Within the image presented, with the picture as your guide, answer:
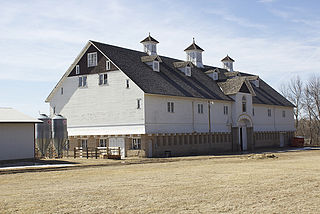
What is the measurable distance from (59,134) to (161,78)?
39.7 ft

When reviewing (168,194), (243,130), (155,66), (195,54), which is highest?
(195,54)

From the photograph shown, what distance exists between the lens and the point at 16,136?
34.7m

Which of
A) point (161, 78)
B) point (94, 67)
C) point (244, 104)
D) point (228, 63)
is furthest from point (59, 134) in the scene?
point (228, 63)

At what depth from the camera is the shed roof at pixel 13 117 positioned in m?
34.4

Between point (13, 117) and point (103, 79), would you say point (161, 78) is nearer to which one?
point (103, 79)

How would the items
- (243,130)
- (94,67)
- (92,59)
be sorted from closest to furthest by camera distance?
(94,67) < (92,59) < (243,130)

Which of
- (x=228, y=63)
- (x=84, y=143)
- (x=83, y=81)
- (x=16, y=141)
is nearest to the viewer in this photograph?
(x=16, y=141)

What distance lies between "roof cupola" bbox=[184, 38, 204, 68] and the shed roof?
29451mm

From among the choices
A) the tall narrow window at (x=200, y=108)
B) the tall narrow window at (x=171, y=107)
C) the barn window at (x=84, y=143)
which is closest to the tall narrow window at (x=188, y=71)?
the tall narrow window at (x=200, y=108)

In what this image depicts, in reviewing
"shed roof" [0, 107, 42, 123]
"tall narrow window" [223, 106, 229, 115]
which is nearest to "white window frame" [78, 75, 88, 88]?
"shed roof" [0, 107, 42, 123]

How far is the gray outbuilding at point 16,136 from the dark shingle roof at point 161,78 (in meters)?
11.8

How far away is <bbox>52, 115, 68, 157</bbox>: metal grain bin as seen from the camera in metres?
42.2

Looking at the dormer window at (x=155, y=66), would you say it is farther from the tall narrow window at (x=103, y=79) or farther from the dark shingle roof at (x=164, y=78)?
the tall narrow window at (x=103, y=79)

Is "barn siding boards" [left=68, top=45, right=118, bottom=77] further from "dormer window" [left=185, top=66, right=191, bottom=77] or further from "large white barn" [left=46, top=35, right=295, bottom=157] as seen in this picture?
"dormer window" [left=185, top=66, right=191, bottom=77]
